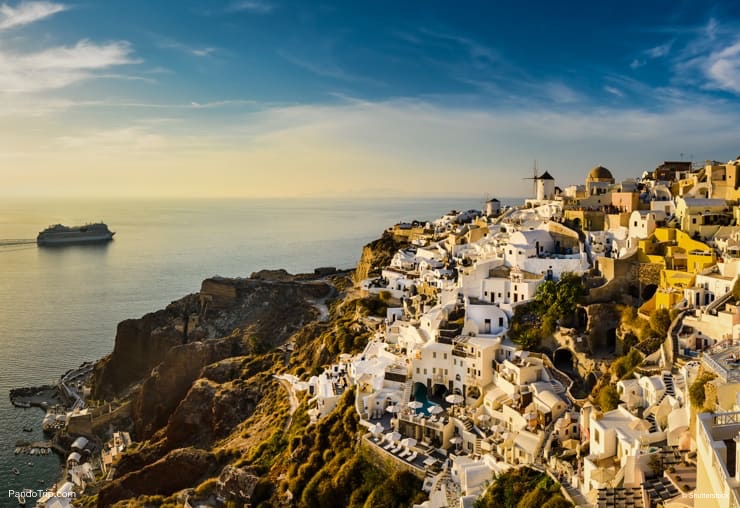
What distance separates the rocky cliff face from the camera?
42.7m

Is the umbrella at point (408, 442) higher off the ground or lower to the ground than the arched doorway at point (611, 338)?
lower

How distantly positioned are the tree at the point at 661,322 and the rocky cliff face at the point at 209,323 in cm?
2657

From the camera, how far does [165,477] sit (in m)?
27.1

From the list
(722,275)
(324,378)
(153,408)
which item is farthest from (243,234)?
(722,275)

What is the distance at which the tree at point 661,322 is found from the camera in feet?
59.8

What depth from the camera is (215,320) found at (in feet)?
156

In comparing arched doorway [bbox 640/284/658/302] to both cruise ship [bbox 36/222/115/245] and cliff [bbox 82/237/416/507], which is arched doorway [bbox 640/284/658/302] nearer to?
cliff [bbox 82/237/416/507]

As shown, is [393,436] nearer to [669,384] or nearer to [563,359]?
[563,359]

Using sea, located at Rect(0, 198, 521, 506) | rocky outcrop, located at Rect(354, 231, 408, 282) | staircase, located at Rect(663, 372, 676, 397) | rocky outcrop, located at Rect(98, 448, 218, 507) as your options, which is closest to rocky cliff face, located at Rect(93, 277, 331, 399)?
rocky outcrop, located at Rect(354, 231, 408, 282)

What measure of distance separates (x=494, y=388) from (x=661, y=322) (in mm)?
5674

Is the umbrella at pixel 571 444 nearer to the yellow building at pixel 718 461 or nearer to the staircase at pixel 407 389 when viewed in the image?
the yellow building at pixel 718 461

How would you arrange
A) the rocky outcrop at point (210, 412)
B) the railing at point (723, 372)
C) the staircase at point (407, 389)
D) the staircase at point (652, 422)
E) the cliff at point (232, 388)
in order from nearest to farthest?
1. the railing at point (723, 372)
2. the staircase at point (652, 422)
3. the staircase at point (407, 389)
4. the cliff at point (232, 388)
5. the rocky outcrop at point (210, 412)

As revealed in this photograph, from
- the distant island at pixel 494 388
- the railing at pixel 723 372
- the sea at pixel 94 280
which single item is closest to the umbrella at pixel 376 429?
the distant island at pixel 494 388

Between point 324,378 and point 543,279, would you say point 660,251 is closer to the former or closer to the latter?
point 543,279
